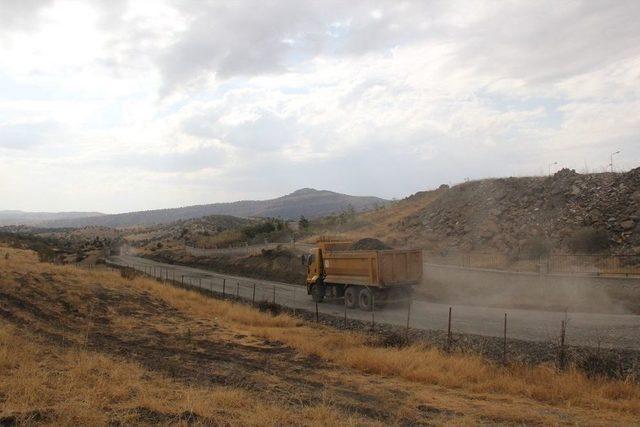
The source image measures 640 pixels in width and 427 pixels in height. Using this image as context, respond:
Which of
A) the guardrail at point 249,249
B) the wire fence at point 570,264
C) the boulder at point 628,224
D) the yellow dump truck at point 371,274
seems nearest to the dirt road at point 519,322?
the yellow dump truck at point 371,274

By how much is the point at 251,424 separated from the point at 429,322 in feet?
43.0

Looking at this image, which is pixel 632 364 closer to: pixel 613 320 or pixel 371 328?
pixel 613 320

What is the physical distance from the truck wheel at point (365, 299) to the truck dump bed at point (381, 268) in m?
0.36

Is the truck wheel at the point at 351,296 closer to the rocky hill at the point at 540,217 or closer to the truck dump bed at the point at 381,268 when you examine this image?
the truck dump bed at the point at 381,268

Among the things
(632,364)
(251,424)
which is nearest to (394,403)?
(251,424)

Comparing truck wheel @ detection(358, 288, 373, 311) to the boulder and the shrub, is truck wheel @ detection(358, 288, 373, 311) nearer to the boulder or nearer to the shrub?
the shrub

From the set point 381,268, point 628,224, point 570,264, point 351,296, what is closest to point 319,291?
point 351,296

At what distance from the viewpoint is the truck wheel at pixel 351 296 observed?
956 inches

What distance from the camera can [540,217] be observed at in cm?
4112

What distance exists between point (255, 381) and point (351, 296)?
14329mm

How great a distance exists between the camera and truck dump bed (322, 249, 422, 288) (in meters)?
22.7

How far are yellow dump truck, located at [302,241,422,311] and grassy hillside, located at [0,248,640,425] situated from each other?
537cm

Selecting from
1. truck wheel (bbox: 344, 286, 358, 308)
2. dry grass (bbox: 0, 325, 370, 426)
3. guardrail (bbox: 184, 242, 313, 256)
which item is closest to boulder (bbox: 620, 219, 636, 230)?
truck wheel (bbox: 344, 286, 358, 308)

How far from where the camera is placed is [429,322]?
19.4 metres
